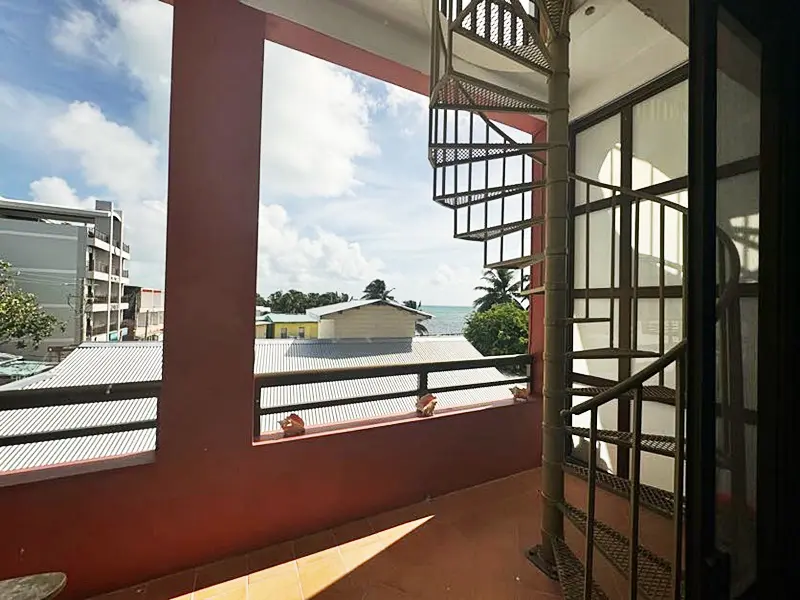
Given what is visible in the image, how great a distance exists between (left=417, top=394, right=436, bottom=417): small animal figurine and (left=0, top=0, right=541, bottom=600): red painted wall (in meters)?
0.91

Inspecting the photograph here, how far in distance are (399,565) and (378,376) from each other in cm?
115

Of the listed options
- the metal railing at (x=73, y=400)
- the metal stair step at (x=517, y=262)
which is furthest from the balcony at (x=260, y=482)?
the metal stair step at (x=517, y=262)

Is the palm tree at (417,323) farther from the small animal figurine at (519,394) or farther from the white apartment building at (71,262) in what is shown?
the white apartment building at (71,262)

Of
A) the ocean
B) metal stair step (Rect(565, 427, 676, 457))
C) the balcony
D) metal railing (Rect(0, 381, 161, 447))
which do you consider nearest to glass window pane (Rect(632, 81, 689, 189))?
the ocean

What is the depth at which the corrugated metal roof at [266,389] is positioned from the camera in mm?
1837

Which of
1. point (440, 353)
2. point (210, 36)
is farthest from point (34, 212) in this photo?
point (440, 353)

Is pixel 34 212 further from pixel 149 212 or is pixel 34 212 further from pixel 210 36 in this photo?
pixel 210 36

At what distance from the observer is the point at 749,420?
38.1 inches

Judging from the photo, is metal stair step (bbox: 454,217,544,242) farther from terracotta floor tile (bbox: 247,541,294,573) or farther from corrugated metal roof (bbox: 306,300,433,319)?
terracotta floor tile (bbox: 247,541,294,573)

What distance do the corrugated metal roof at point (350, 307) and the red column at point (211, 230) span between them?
81 centimetres

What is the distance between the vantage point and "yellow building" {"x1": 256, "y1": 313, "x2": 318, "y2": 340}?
94.1 inches

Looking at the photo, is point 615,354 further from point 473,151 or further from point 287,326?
point 287,326

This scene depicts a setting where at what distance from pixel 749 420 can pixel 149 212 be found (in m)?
2.61

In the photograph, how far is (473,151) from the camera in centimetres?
237
